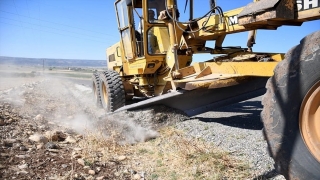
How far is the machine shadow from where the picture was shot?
208 inches

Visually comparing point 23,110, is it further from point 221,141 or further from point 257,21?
point 257,21

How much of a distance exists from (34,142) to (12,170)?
1151 mm

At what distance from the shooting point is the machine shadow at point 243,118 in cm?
528

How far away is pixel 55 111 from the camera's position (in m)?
7.33

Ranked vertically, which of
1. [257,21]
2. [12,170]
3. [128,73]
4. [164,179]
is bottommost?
[164,179]

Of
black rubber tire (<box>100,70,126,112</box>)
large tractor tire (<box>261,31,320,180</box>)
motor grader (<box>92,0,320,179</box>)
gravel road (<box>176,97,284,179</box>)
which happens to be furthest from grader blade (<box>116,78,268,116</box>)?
large tractor tire (<box>261,31,320,180</box>)

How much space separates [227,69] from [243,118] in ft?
7.16

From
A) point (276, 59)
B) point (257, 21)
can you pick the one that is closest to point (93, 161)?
point (257, 21)

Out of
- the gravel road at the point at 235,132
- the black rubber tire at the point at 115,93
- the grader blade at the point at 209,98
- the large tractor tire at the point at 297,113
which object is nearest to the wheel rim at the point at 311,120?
the large tractor tire at the point at 297,113

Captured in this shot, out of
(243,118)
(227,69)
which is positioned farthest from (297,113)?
(243,118)

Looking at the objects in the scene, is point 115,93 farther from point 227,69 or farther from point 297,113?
point 297,113

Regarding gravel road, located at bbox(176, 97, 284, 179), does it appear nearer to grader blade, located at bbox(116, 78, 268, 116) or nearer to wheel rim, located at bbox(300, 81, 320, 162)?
grader blade, located at bbox(116, 78, 268, 116)

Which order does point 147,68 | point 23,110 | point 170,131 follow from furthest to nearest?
1. point 23,110
2. point 147,68
3. point 170,131

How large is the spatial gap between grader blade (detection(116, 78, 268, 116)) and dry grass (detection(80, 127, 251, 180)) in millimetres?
679
